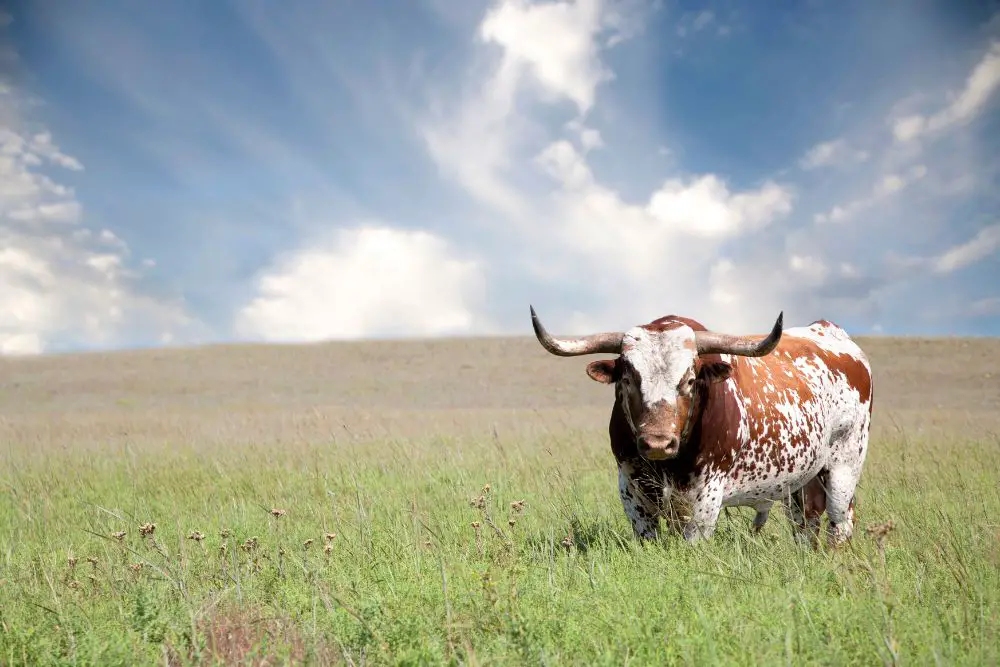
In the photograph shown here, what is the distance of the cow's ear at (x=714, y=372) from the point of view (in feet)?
14.4

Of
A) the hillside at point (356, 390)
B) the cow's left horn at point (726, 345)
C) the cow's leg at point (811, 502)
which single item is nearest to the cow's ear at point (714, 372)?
the cow's left horn at point (726, 345)

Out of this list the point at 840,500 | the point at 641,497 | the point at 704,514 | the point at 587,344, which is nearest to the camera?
the point at 704,514

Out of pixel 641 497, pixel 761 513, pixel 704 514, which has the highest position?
pixel 641 497

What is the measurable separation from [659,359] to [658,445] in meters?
0.63

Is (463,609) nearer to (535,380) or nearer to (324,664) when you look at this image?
(324,664)

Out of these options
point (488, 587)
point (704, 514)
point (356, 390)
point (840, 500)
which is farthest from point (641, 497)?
point (356, 390)

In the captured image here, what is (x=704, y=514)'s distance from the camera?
14.5 ft

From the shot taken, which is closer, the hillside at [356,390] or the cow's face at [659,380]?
the cow's face at [659,380]

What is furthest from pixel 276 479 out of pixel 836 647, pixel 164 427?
pixel 164 427

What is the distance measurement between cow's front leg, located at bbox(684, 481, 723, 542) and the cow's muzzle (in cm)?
70

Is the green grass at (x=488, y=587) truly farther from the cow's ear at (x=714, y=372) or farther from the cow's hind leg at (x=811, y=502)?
Result: the cow's ear at (x=714, y=372)

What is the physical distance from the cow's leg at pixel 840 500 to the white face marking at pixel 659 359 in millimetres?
2641

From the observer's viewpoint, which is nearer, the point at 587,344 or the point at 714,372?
the point at 714,372

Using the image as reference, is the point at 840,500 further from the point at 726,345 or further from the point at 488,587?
the point at 488,587
